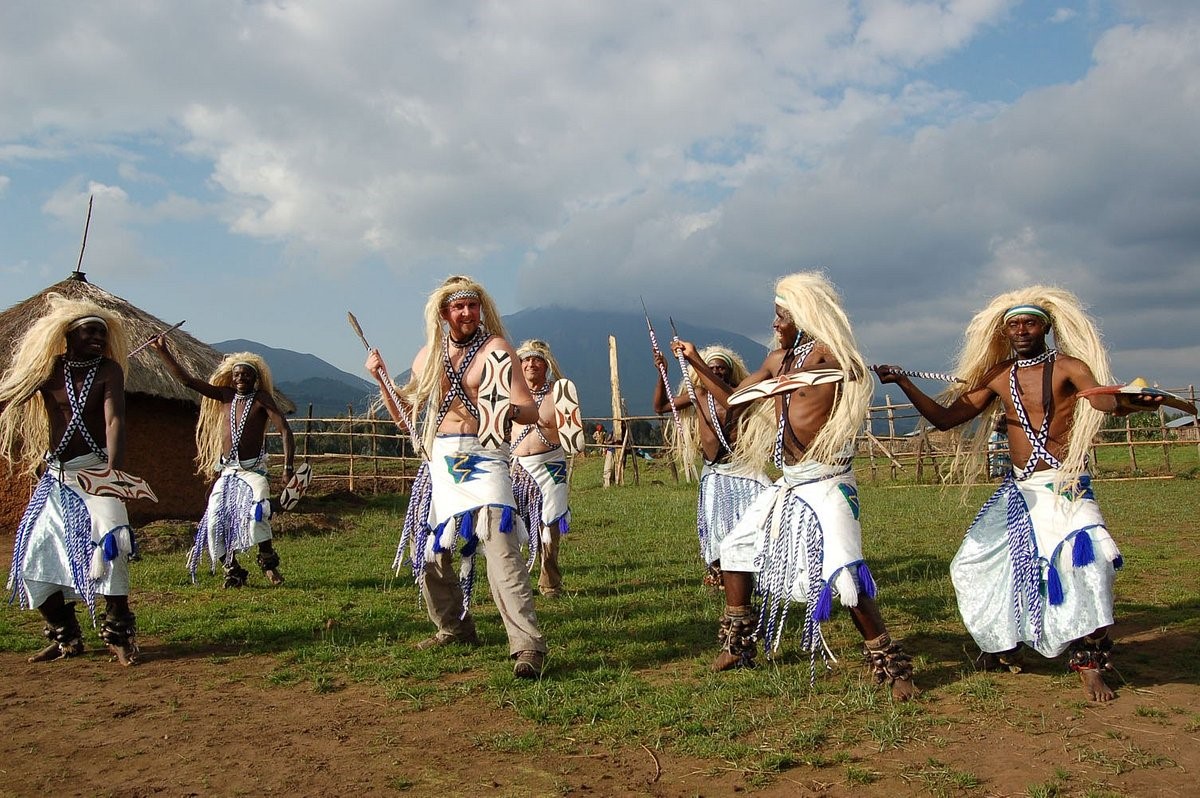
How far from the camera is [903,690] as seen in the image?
4.05 metres

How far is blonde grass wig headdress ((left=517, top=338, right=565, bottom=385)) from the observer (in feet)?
22.5

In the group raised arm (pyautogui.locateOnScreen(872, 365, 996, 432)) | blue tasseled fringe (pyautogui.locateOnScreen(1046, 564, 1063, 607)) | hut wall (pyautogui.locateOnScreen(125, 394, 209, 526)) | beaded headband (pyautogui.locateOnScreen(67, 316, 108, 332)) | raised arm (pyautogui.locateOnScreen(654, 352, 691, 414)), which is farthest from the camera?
hut wall (pyautogui.locateOnScreen(125, 394, 209, 526))

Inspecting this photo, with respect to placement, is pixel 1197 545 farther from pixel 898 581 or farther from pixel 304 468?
pixel 304 468

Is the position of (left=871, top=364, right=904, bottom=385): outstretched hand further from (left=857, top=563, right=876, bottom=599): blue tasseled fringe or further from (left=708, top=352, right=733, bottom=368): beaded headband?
(left=708, top=352, right=733, bottom=368): beaded headband

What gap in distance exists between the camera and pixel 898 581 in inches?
278

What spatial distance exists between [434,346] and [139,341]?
30.0 feet

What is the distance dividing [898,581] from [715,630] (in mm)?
2311

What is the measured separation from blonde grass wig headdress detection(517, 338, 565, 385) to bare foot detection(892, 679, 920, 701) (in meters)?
3.58

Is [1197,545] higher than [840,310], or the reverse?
[840,310]

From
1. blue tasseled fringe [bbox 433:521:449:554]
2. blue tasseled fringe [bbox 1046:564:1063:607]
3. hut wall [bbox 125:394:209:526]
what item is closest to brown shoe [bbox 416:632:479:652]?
blue tasseled fringe [bbox 433:521:449:554]

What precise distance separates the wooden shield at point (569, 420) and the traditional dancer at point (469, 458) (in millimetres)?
1622

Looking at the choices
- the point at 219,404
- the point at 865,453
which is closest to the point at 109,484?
the point at 219,404

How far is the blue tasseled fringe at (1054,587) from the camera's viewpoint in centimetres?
427

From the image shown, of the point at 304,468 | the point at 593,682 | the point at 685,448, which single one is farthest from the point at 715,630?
the point at 304,468
